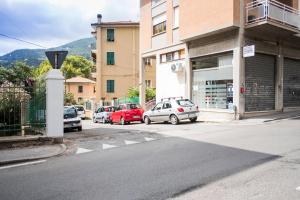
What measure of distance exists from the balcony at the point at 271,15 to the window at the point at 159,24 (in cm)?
834

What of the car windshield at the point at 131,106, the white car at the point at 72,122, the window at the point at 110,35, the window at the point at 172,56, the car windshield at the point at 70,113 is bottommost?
the white car at the point at 72,122

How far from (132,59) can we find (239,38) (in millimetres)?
26293

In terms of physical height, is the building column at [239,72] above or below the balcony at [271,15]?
below

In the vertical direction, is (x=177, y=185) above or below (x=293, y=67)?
below

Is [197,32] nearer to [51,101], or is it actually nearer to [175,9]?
[175,9]

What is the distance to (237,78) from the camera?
64.3ft

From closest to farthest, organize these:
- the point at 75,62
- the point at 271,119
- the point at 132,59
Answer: the point at 271,119
the point at 132,59
the point at 75,62

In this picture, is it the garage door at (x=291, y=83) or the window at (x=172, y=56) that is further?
the window at (x=172, y=56)

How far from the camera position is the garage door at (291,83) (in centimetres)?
2281

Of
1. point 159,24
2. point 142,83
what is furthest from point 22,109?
point 142,83

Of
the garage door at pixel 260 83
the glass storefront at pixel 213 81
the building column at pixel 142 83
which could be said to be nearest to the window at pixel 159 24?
the building column at pixel 142 83

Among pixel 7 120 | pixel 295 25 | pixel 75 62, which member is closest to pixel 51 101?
pixel 7 120

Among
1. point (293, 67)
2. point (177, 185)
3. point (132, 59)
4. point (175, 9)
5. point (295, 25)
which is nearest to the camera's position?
point (177, 185)

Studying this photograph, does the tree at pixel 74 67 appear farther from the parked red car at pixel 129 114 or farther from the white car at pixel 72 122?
the white car at pixel 72 122
